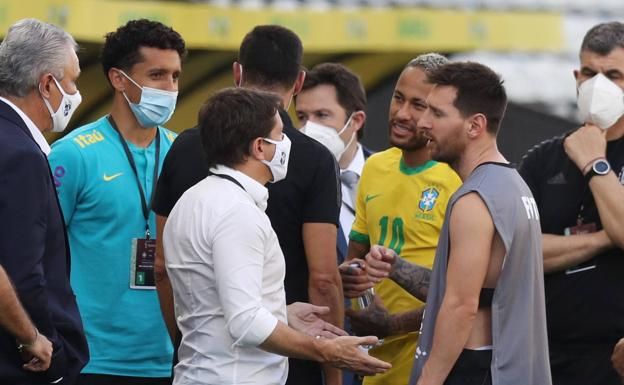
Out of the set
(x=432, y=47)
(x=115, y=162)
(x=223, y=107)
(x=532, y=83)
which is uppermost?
(x=223, y=107)

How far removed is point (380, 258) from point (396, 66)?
8.91 meters

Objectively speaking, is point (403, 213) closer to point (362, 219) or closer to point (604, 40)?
point (362, 219)

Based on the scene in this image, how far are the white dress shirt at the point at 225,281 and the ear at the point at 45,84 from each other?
606mm

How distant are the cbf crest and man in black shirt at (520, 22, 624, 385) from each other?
0.50m

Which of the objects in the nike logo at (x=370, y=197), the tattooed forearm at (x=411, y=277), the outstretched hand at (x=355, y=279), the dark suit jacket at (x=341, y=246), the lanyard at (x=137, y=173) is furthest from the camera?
the dark suit jacket at (x=341, y=246)

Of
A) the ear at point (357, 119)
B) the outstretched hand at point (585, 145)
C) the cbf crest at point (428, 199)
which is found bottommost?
the ear at point (357, 119)

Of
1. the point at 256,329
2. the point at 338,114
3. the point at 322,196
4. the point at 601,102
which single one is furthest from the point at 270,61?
the point at 338,114

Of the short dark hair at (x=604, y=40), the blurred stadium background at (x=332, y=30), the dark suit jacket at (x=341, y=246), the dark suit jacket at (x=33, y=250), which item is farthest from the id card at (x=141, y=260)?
the blurred stadium background at (x=332, y=30)

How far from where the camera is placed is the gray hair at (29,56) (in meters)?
4.31

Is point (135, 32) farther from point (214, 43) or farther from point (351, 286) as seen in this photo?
point (214, 43)

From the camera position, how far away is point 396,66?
44.6 ft

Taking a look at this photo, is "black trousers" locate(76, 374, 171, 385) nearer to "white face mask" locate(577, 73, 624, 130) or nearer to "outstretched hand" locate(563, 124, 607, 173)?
"outstretched hand" locate(563, 124, 607, 173)

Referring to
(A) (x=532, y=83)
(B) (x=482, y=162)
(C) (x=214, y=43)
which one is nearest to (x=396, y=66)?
(C) (x=214, y=43)

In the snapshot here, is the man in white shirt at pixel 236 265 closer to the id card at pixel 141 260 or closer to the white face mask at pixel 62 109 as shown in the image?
the white face mask at pixel 62 109
